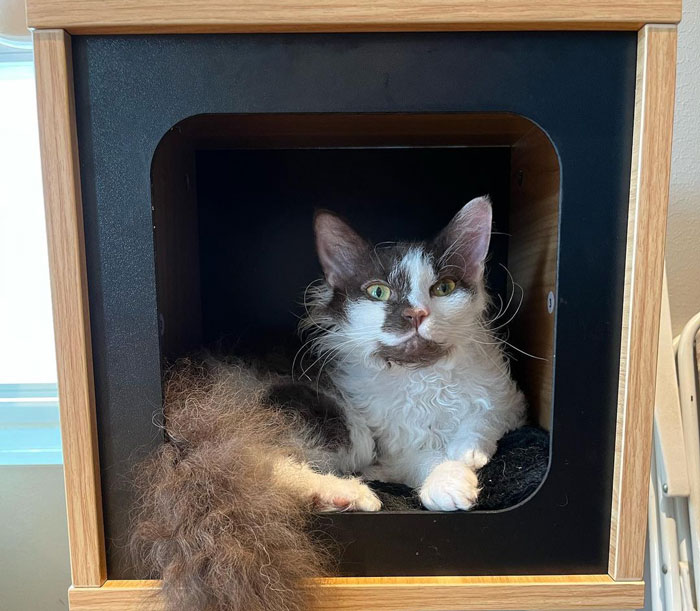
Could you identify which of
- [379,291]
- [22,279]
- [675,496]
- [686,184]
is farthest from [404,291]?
[22,279]

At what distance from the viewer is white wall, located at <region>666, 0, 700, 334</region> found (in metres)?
1.07

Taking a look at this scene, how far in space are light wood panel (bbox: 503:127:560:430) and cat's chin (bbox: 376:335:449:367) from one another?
0.51 feet

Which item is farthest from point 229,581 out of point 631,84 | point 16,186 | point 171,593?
point 16,186

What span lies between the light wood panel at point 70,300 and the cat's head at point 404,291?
361 mm

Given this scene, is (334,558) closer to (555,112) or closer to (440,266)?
(440,266)

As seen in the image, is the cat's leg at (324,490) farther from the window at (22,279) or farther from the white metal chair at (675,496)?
the window at (22,279)

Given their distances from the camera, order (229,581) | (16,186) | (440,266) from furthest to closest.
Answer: (16,186)
(440,266)
(229,581)

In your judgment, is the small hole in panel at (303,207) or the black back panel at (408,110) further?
the small hole in panel at (303,207)

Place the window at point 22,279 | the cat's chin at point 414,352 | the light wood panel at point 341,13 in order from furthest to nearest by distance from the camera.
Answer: the window at point 22,279
the cat's chin at point 414,352
the light wood panel at point 341,13

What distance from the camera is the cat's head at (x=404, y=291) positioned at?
2.54ft

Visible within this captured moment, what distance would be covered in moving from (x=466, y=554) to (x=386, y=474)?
0.23 metres

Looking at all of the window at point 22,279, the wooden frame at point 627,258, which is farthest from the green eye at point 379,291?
the window at point 22,279

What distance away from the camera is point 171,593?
57cm

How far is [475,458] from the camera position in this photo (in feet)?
2.58
